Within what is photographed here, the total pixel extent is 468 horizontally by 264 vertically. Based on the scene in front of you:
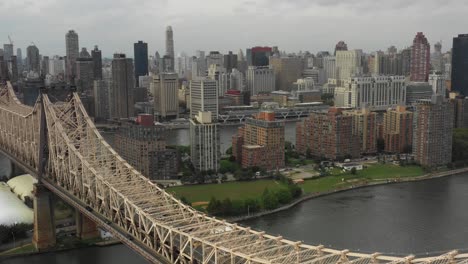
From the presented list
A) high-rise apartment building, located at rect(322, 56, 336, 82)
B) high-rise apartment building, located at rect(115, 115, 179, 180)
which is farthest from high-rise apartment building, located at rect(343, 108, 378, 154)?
high-rise apartment building, located at rect(322, 56, 336, 82)

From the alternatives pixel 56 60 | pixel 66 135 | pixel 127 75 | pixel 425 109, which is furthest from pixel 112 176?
pixel 56 60

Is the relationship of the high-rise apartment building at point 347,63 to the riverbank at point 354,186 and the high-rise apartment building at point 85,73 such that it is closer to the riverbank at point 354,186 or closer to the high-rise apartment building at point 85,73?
the high-rise apartment building at point 85,73

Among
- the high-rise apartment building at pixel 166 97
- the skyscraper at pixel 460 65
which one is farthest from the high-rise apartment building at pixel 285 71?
the high-rise apartment building at pixel 166 97

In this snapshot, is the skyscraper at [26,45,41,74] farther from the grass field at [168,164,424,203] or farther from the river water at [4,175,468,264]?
the river water at [4,175,468,264]

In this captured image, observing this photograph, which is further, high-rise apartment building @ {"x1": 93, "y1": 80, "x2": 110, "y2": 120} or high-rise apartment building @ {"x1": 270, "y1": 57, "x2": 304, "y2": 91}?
high-rise apartment building @ {"x1": 270, "y1": 57, "x2": 304, "y2": 91}

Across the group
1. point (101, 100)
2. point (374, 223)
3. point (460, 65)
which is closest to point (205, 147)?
point (374, 223)

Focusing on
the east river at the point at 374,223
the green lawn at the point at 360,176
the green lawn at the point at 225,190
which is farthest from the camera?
the green lawn at the point at 360,176
